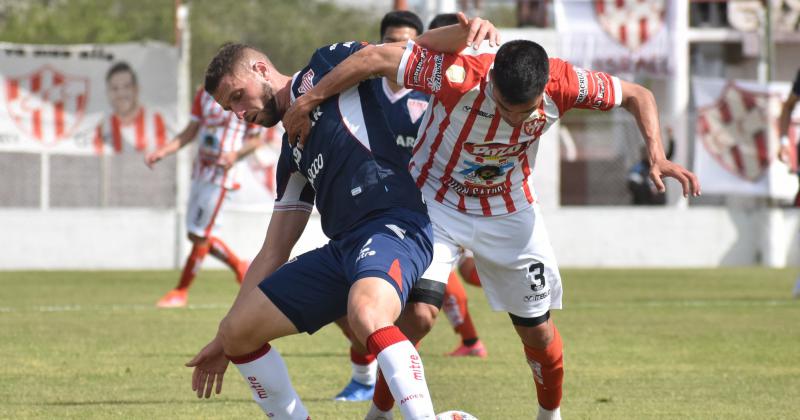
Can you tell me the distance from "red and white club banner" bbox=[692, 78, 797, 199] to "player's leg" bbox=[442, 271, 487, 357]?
13321mm

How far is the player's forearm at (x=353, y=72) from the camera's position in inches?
211

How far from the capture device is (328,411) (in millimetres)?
6816

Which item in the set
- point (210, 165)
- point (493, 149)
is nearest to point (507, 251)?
point (493, 149)

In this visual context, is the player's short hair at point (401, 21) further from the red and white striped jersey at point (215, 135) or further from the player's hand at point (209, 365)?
the red and white striped jersey at point (215, 135)

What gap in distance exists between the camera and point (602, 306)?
13633mm

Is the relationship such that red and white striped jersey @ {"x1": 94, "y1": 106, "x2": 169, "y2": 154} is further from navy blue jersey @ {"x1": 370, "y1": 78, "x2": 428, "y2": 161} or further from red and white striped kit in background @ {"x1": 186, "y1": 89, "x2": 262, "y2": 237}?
navy blue jersey @ {"x1": 370, "y1": 78, "x2": 428, "y2": 161}

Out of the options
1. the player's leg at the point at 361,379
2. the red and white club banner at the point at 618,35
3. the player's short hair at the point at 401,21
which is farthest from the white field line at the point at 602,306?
the red and white club banner at the point at 618,35

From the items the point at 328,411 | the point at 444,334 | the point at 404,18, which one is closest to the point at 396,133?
the point at 404,18

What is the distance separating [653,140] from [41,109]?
1611 cm

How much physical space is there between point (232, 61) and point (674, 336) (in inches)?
243

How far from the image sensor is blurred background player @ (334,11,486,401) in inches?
286

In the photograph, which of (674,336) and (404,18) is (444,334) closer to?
(674,336)

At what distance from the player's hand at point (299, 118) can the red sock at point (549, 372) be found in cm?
161

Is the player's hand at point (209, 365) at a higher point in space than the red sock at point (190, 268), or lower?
higher
